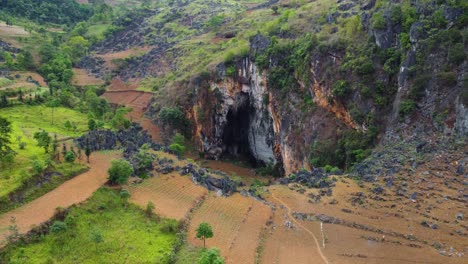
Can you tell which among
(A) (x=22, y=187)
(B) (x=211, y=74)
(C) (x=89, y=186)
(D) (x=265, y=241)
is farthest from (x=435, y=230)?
(B) (x=211, y=74)

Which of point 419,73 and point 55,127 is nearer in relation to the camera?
point 419,73

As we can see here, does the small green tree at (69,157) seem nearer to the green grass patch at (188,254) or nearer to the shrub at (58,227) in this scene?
the shrub at (58,227)

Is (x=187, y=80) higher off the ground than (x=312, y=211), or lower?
higher

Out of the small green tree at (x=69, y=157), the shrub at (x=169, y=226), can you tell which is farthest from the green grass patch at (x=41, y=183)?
the shrub at (x=169, y=226)

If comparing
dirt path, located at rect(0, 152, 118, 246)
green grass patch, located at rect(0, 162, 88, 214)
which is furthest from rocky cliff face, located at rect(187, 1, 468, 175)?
green grass patch, located at rect(0, 162, 88, 214)

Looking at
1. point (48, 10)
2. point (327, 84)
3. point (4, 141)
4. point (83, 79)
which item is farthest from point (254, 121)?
point (48, 10)

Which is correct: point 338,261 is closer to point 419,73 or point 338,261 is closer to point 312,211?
point 312,211

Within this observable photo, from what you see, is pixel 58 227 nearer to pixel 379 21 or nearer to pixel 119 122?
pixel 119 122

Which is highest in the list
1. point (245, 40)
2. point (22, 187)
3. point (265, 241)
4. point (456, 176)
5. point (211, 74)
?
point (245, 40)
